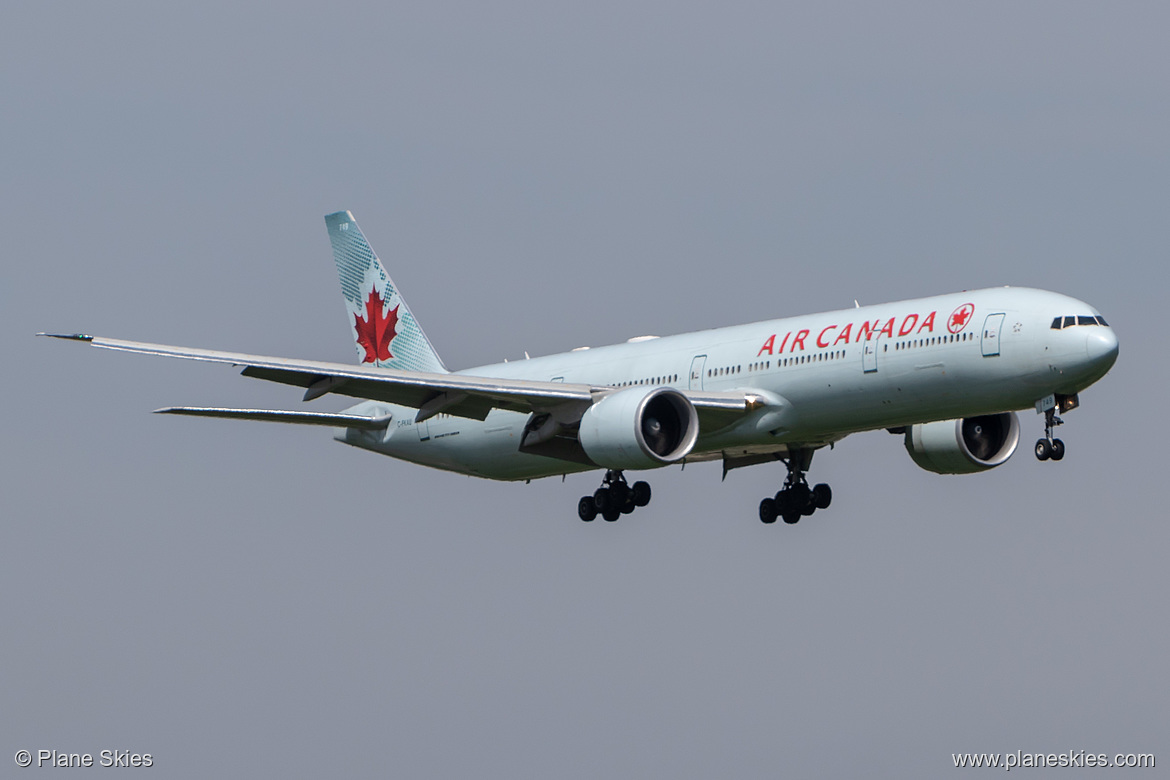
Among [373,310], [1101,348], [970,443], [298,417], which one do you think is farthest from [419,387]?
[1101,348]

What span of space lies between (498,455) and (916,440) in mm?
11113

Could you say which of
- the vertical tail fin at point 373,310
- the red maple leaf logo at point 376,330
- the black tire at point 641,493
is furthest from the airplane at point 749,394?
the red maple leaf logo at point 376,330

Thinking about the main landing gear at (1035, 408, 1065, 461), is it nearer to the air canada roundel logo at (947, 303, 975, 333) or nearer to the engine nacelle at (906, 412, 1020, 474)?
the air canada roundel logo at (947, 303, 975, 333)

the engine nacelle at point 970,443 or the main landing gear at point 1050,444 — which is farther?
the engine nacelle at point 970,443

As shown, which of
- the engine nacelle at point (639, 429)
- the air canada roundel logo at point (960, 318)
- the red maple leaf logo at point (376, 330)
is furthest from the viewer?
the red maple leaf logo at point (376, 330)

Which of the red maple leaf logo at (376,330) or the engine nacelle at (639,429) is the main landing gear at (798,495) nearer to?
the engine nacelle at (639,429)

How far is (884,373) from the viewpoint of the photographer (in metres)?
43.0

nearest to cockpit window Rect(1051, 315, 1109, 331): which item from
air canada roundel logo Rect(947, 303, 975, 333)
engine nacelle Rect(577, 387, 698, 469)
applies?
air canada roundel logo Rect(947, 303, 975, 333)

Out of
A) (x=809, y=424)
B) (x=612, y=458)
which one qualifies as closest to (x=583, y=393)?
(x=612, y=458)

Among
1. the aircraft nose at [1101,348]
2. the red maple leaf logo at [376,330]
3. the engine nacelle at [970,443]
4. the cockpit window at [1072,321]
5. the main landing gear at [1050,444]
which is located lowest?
the main landing gear at [1050,444]

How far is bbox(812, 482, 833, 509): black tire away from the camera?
5097cm

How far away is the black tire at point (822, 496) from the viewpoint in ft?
167

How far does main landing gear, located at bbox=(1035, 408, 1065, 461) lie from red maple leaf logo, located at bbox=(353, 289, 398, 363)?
73.4 feet

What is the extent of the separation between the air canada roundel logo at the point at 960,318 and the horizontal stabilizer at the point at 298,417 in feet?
58.6
